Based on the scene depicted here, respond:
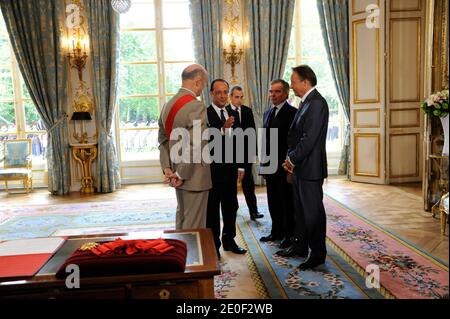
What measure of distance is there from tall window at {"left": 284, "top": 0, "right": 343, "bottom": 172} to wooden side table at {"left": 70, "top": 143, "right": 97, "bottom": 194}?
3.41 m

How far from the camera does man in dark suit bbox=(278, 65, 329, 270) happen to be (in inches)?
114

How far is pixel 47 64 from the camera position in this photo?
6520 mm

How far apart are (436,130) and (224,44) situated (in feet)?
11.3

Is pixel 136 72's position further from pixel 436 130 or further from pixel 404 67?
pixel 436 130

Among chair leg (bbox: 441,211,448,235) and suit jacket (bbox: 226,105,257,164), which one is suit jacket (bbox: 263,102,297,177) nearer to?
suit jacket (bbox: 226,105,257,164)

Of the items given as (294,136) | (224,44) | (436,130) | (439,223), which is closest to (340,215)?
(439,223)

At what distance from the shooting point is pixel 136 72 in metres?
7.10

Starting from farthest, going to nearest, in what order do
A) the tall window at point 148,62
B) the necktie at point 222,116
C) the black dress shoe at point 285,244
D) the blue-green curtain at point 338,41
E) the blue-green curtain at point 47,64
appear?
the tall window at point 148,62
the blue-green curtain at point 338,41
the blue-green curtain at point 47,64
the black dress shoe at point 285,244
the necktie at point 222,116

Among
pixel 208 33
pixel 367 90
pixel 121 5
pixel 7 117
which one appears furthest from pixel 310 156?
pixel 7 117

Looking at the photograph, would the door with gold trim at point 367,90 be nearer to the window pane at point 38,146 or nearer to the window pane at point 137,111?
the window pane at point 137,111

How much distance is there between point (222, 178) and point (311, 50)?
4588 millimetres

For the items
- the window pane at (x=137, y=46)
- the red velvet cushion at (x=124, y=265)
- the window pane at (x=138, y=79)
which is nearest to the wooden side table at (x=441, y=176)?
the red velvet cushion at (x=124, y=265)

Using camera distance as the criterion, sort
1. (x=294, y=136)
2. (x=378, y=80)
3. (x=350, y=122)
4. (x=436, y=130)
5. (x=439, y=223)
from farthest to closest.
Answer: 1. (x=350, y=122)
2. (x=378, y=80)
3. (x=436, y=130)
4. (x=439, y=223)
5. (x=294, y=136)

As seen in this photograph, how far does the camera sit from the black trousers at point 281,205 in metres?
3.57
